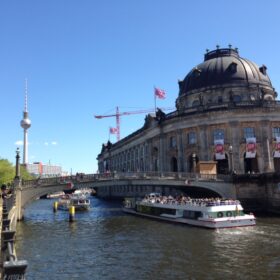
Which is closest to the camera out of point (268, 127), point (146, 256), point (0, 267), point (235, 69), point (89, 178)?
point (0, 267)

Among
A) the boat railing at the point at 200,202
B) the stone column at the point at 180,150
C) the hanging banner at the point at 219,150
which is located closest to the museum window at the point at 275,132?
the hanging banner at the point at 219,150

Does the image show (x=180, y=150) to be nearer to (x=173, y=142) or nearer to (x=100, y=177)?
(x=173, y=142)

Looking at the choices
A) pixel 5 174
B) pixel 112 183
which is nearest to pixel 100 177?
pixel 112 183

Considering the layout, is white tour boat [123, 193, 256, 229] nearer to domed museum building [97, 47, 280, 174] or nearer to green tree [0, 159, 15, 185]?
domed museum building [97, 47, 280, 174]

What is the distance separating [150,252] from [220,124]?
1778 inches

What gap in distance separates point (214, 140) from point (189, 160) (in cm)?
739

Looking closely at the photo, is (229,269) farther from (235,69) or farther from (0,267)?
(235,69)

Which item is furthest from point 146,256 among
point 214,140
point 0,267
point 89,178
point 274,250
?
point 214,140

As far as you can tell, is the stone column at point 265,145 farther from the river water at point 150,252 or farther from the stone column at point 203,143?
the river water at point 150,252

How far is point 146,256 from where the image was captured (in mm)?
28188

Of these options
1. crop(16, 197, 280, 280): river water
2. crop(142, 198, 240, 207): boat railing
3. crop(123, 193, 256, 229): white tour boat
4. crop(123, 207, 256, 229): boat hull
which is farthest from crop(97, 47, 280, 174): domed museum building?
crop(16, 197, 280, 280): river water

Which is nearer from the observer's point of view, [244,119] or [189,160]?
[244,119]

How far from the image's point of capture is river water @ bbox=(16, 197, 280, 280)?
23.6m

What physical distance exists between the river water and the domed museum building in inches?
957
